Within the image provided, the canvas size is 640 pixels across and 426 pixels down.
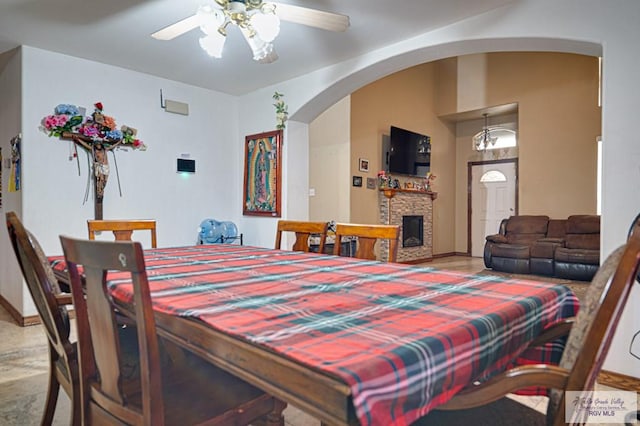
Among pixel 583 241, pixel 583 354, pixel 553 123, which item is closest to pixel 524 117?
pixel 553 123

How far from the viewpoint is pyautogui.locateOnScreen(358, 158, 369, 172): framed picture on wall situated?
605cm

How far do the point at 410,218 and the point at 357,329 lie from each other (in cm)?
636

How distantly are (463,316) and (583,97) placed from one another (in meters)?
7.15

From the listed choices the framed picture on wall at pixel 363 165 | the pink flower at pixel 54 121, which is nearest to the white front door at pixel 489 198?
the framed picture on wall at pixel 363 165

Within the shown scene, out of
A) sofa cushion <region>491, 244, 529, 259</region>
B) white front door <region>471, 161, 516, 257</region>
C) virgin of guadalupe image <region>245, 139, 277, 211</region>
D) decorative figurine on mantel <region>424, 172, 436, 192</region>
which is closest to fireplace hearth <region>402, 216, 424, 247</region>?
decorative figurine on mantel <region>424, 172, 436, 192</region>

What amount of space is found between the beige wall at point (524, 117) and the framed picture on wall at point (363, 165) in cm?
8

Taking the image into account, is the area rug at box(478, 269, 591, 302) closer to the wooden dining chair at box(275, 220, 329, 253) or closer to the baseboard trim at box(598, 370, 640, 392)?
the baseboard trim at box(598, 370, 640, 392)

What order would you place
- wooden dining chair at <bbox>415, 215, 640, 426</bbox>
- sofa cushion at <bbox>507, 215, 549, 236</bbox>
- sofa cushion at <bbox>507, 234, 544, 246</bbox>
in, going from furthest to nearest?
sofa cushion at <bbox>507, 215, 549, 236</bbox>
sofa cushion at <bbox>507, 234, 544, 246</bbox>
wooden dining chair at <bbox>415, 215, 640, 426</bbox>

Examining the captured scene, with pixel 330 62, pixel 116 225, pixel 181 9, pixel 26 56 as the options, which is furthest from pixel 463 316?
pixel 26 56

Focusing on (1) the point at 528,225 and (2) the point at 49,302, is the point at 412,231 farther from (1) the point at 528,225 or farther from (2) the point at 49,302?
(2) the point at 49,302

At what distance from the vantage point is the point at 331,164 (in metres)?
5.70

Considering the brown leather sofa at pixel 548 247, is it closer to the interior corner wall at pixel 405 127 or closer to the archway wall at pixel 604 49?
the interior corner wall at pixel 405 127

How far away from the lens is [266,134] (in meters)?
4.46

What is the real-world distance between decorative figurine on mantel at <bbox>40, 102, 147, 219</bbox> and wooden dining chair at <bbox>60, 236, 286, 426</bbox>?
9.71ft
